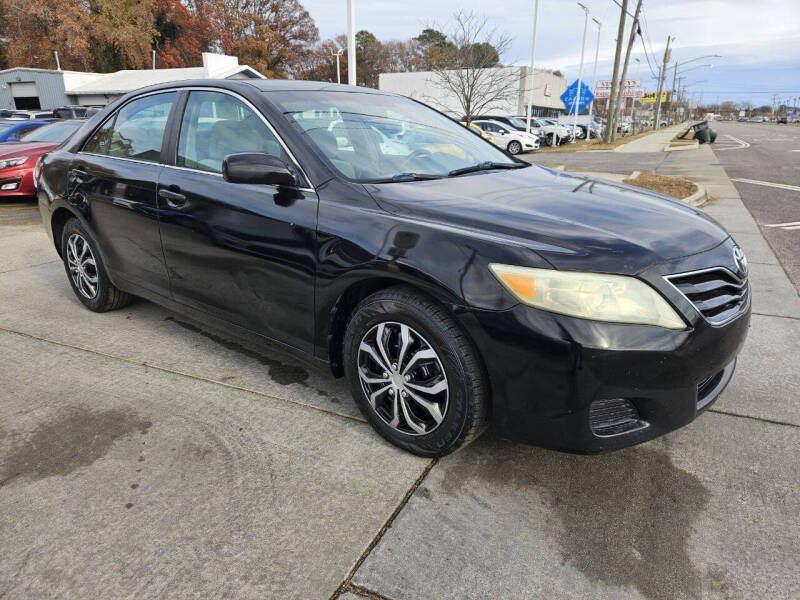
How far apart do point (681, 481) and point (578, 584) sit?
2.58 feet

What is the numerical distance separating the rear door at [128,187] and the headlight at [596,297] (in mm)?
2299

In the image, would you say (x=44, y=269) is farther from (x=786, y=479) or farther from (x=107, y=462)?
(x=786, y=479)

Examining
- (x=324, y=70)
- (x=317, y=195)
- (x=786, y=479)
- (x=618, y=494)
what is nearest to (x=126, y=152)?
(x=317, y=195)

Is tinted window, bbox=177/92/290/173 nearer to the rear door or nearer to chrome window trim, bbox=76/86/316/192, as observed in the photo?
chrome window trim, bbox=76/86/316/192

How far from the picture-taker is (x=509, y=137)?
24438mm

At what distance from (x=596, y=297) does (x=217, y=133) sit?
2.18 m

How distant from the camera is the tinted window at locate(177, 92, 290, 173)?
9.40 ft

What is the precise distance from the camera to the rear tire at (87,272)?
4086 millimetres

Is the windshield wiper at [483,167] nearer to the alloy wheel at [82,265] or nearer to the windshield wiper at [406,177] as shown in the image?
the windshield wiper at [406,177]

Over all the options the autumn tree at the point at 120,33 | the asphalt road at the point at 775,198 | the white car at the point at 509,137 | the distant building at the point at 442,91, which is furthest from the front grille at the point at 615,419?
the autumn tree at the point at 120,33

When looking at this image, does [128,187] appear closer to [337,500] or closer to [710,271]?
[337,500]

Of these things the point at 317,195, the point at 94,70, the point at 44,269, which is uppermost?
the point at 94,70

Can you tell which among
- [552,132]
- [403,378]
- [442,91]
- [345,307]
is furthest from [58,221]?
[442,91]

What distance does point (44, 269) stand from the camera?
5695 mm
